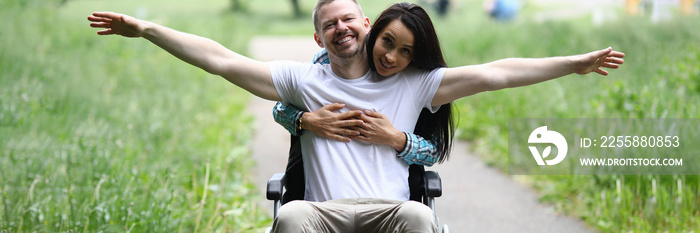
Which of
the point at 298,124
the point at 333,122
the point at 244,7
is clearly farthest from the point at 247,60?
the point at 244,7

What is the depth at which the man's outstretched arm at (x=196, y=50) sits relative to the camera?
3139 mm

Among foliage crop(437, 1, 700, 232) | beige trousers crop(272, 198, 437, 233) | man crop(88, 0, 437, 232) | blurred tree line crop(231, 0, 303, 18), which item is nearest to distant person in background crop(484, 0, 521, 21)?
foliage crop(437, 1, 700, 232)

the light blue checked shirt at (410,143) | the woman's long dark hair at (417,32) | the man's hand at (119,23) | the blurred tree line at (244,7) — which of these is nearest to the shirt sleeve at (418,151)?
the light blue checked shirt at (410,143)

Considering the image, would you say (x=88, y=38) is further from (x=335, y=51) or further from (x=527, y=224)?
(x=335, y=51)

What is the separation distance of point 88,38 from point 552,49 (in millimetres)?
6167

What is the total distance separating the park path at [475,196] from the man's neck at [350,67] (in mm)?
2115

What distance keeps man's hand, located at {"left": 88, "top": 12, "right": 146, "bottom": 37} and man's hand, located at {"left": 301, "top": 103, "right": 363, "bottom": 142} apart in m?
0.75

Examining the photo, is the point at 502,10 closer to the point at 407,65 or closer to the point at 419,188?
the point at 419,188

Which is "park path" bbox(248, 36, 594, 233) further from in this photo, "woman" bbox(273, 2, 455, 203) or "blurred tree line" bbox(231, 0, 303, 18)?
"blurred tree line" bbox(231, 0, 303, 18)

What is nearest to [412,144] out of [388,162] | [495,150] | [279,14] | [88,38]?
[388,162]

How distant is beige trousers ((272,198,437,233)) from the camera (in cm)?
291

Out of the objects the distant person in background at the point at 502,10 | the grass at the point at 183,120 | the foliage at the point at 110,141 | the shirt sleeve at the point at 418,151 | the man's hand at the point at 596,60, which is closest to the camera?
the man's hand at the point at 596,60

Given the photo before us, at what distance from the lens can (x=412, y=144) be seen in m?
3.23

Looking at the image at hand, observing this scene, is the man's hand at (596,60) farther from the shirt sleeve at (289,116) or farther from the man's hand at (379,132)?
the shirt sleeve at (289,116)
